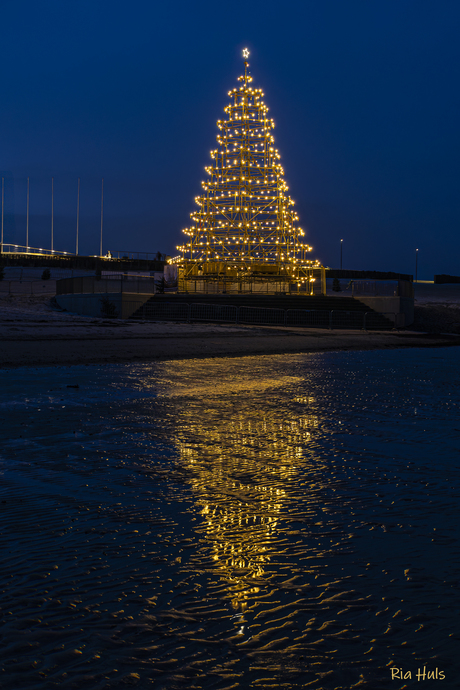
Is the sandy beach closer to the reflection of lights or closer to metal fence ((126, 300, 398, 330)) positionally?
metal fence ((126, 300, 398, 330))

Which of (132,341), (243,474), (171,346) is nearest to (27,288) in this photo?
(132,341)

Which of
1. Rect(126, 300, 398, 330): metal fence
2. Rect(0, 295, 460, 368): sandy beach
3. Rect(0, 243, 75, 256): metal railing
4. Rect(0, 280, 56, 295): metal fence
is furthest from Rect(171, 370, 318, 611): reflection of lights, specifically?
Rect(0, 243, 75, 256): metal railing

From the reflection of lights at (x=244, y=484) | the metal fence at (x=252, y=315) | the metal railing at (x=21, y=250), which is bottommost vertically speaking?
the reflection of lights at (x=244, y=484)

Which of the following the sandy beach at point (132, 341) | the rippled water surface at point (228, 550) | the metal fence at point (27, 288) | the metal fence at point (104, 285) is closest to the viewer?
the rippled water surface at point (228, 550)

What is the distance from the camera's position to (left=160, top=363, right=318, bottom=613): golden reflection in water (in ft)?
10.1

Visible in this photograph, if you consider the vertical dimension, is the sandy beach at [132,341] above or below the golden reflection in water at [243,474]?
above

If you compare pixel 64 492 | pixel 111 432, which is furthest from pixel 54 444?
pixel 64 492

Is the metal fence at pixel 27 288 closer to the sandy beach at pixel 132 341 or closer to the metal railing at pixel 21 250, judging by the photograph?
the sandy beach at pixel 132 341

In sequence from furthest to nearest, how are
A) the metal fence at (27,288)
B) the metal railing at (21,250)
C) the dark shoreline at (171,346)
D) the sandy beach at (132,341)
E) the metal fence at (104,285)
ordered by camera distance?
the metal railing at (21,250) < the metal fence at (27,288) < the metal fence at (104,285) < the sandy beach at (132,341) < the dark shoreline at (171,346)

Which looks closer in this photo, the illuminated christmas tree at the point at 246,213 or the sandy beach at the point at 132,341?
the sandy beach at the point at 132,341

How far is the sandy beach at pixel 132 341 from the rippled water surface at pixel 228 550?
7.56 metres

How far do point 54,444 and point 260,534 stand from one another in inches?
108

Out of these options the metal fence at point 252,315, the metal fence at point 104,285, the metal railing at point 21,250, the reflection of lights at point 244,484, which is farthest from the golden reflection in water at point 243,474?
the metal railing at point 21,250

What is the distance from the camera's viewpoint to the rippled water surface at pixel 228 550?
2217mm
